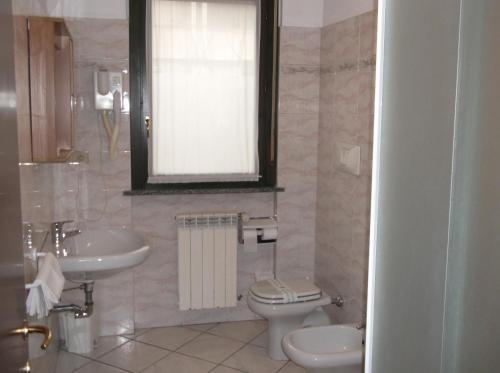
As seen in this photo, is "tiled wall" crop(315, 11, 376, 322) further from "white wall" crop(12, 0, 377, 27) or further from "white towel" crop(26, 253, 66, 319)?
"white towel" crop(26, 253, 66, 319)

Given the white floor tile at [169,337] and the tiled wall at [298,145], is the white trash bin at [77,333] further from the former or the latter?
the tiled wall at [298,145]

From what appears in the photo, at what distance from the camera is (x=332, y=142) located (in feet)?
11.4

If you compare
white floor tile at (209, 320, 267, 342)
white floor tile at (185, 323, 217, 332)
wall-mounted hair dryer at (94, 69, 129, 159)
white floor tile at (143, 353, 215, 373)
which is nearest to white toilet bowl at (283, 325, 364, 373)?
white floor tile at (143, 353, 215, 373)

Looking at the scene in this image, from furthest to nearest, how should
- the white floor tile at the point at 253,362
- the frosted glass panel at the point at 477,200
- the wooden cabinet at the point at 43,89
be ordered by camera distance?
the white floor tile at the point at 253,362, the wooden cabinet at the point at 43,89, the frosted glass panel at the point at 477,200

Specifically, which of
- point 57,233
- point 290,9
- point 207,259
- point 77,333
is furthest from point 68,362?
point 290,9

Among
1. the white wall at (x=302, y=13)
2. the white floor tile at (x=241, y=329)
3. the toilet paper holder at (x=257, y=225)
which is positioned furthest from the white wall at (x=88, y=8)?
the white floor tile at (x=241, y=329)

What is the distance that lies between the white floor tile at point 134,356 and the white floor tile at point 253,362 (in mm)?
442

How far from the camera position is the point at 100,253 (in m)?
3.24

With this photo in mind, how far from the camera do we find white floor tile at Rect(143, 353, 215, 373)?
3146mm

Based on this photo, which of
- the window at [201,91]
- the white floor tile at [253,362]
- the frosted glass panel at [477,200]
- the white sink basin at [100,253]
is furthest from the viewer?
the window at [201,91]

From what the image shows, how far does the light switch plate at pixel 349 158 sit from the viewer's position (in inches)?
118

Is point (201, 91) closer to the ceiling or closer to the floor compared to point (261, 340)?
closer to the ceiling

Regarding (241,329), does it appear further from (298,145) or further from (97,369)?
(298,145)

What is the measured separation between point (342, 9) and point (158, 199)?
171cm
